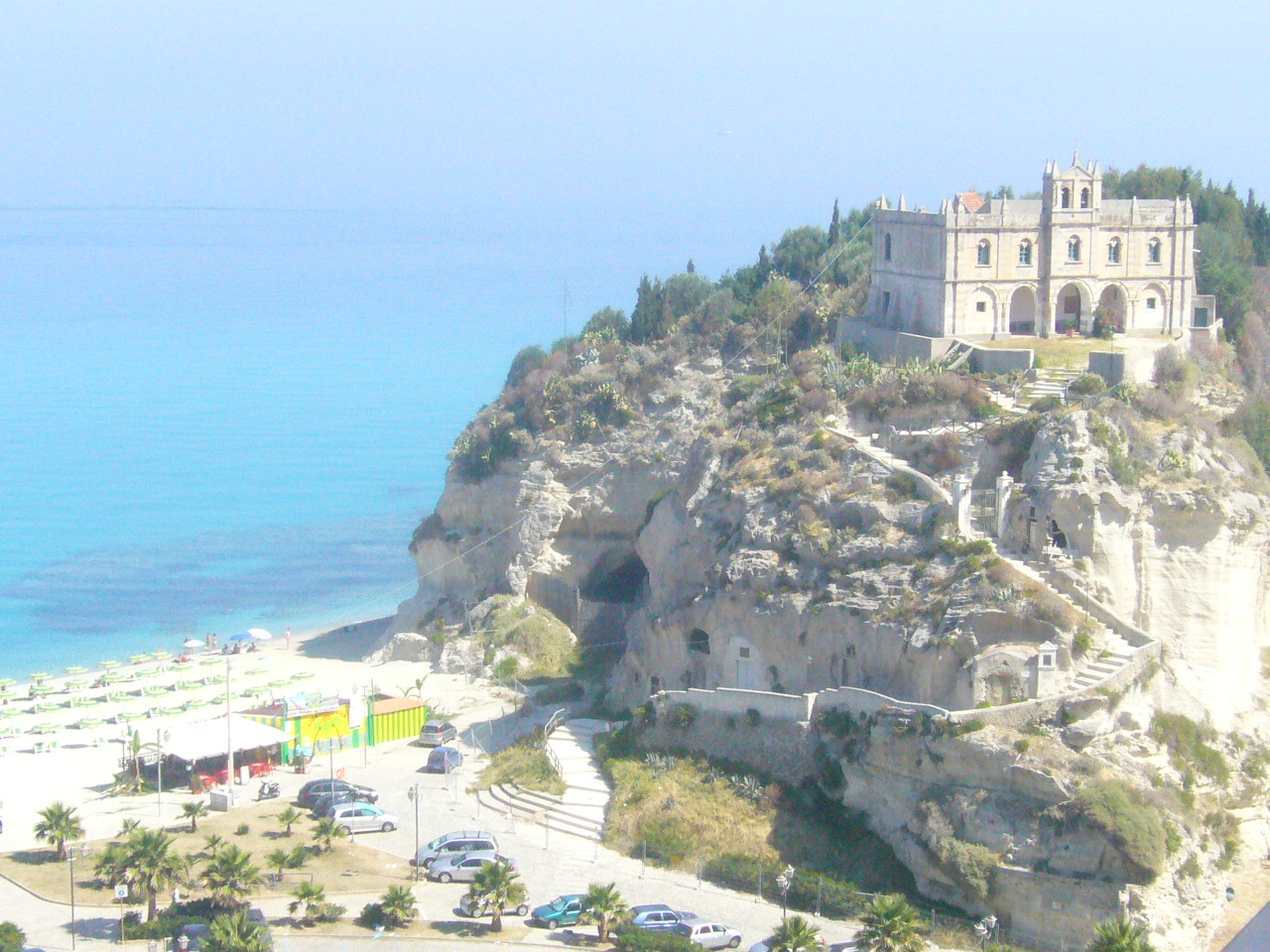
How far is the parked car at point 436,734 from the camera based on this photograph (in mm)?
46844

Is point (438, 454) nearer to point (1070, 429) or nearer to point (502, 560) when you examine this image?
point (502, 560)

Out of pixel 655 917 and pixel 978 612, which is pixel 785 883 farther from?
pixel 978 612

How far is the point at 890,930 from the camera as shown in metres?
30.2

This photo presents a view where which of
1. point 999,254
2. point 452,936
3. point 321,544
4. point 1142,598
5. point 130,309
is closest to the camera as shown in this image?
point 452,936

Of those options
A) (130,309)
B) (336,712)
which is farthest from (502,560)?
(130,309)

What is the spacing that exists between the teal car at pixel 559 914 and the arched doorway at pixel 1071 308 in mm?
26675

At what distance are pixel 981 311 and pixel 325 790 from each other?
2444 cm

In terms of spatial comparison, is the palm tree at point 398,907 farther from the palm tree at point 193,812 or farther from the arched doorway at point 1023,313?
the arched doorway at point 1023,313

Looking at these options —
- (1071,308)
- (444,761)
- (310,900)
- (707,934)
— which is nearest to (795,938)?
(707,934)

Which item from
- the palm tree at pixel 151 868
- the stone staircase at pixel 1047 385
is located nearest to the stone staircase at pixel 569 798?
the palm tree at pixel 151 868

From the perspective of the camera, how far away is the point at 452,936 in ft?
107

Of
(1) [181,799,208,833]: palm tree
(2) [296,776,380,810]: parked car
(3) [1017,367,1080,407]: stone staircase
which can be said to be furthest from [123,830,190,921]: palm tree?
(3) [1017,367,1080,407]: stone staircase

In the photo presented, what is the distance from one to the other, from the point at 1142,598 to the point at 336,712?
72.2 feet

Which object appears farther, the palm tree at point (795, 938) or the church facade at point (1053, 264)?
the church facade at point (1053, 264)
